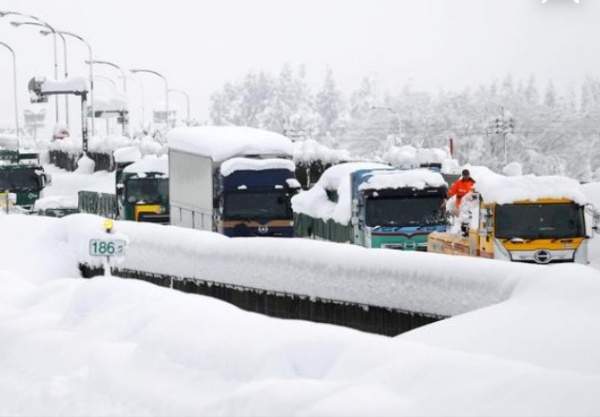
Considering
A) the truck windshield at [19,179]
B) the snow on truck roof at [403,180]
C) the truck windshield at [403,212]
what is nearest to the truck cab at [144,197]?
the truck windshield at [19,179]

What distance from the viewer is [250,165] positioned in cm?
3569

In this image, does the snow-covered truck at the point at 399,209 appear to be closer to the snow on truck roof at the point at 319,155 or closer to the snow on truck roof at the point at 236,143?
the snow on truck roof at the point at 236,143

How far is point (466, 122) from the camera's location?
168 metres

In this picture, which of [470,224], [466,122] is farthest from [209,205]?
[466,122]

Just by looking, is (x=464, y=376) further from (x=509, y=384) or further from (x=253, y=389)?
(x=253, y=389)

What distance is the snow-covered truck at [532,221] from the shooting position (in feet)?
82.9

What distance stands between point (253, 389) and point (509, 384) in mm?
2373

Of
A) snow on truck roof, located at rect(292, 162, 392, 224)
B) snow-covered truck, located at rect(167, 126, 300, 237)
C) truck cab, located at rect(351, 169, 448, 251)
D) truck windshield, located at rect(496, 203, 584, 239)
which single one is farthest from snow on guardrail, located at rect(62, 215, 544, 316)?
snow on truck roof, located at rect(292, 162, 392, 224)

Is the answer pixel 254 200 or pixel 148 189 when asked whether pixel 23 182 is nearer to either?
pixel 148 189

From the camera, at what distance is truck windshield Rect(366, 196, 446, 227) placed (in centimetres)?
3052

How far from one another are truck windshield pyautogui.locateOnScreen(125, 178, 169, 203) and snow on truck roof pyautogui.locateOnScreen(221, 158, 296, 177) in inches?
413

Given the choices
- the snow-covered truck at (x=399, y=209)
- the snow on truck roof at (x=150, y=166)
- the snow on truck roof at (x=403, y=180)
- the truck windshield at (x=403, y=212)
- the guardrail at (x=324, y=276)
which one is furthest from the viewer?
the snow on truck roof at (x=150, y=166)

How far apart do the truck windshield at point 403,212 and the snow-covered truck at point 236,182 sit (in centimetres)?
531

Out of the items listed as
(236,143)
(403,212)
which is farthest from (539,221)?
(236,143)
